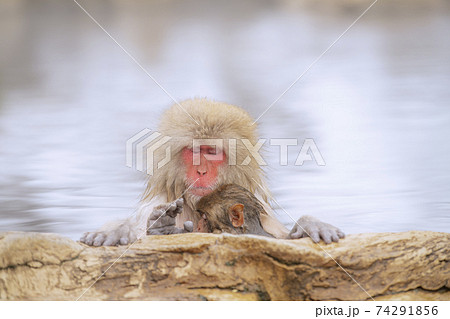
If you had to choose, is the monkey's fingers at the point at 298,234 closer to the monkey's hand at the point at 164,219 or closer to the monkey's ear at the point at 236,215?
the monkey's ear at the point at 236,215

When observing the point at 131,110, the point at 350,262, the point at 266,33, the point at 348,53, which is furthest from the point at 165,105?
the point at 350,262

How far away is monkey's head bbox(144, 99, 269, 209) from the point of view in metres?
3.09

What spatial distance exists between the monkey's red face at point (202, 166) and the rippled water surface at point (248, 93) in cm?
45

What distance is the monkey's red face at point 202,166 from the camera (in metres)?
3.06

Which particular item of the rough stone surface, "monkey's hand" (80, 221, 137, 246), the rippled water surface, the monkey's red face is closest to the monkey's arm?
"monkey's hand" (80, 221, 137, 246)

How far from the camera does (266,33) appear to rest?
377 centimetres

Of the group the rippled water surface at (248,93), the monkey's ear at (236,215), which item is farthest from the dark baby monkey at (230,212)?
the rippled water surface at (248,93)

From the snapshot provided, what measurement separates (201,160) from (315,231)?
713 millimetres

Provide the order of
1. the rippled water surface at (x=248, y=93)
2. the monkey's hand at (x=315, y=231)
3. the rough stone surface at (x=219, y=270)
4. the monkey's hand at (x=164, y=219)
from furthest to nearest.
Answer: the rippled water surface at (x=248, y=93)
the monkey's hand at (x=164, y=219)
the monkey's hand at (x=315, y=231)
the rough stone surface at (x=219, y=270)

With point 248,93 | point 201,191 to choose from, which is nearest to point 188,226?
point 201,191

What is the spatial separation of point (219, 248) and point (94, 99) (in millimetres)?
1677

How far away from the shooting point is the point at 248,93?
3711 mm

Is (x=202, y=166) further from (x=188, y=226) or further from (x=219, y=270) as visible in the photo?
(x=219, y=270)

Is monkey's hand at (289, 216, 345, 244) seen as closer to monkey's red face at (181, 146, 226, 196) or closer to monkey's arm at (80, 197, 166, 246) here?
monkey's red face at (181, 146, 226, 196)
